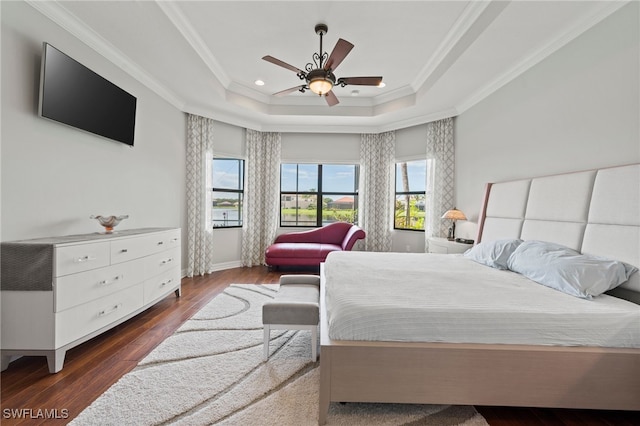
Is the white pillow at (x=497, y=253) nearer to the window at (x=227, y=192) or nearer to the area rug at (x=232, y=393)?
the area rug at (x=232, y=393)

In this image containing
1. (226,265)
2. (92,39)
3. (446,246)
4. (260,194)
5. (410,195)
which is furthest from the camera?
(260,194)

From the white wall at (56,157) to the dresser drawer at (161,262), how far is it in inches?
24.3

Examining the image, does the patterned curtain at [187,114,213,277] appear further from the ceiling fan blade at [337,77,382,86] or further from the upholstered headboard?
the upholstered headboard

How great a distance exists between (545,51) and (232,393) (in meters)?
4.00

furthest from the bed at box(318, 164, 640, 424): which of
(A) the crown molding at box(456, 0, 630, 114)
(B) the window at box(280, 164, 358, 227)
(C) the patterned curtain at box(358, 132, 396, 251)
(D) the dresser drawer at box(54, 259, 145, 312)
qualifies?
(B) the window at box(280, 164, 358, 227)

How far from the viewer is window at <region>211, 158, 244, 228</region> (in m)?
5.12

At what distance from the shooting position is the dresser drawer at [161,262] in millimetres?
2824

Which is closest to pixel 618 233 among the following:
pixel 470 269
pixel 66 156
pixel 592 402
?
pixel 470 269

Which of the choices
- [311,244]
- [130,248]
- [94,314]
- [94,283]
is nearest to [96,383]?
[94,314]

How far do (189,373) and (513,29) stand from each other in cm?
389

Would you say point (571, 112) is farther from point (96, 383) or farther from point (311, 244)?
point (96, 383)

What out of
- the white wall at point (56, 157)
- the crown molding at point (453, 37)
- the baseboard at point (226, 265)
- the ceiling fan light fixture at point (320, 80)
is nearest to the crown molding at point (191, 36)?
the white wall at point (56, 157)

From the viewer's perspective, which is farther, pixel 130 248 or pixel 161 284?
pixel 161 284

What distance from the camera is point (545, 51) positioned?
8.79 ft
